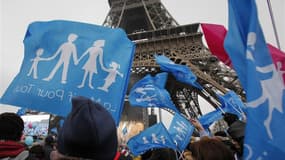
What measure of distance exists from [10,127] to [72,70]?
3.03ft

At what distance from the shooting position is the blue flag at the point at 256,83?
1.67 meters

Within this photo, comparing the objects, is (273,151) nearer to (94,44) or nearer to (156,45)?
(94,44)

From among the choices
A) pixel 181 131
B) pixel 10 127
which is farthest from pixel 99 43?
pixel 181 131

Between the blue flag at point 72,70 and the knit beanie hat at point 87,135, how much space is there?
1.38 metres

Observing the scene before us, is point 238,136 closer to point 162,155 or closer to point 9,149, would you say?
point 162,155

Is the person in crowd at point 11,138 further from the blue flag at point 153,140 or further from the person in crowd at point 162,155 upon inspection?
the blue flag at point 153,140

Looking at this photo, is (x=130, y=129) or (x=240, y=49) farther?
(x=130, y=129)

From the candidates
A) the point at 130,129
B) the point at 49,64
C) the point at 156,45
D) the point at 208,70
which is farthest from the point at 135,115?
the point at 49,64

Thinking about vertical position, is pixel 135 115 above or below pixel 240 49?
below

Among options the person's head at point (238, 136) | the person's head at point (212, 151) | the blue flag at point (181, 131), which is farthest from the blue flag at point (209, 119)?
the person's head at point (212, 151)

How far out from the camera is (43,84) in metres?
2.98

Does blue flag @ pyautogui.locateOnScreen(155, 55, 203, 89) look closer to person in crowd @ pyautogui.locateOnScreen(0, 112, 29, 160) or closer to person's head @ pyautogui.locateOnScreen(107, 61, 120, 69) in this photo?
person's head @ pyautogui.locateOnScreen(107, 61, 120, 69)

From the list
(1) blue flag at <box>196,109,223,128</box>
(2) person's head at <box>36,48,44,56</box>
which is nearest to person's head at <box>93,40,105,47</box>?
(2) person's head at <box>36,48,44,56</box>

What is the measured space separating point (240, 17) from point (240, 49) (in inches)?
8.1
